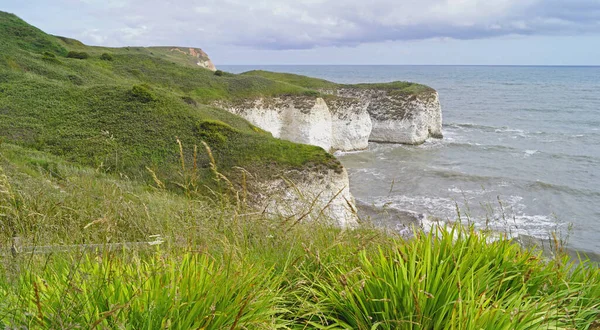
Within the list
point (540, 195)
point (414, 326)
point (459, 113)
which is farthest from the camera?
point (459, 113)

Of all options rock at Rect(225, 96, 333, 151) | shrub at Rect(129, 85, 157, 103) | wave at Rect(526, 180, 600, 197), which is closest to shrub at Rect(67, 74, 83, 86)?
shrub at Rect(129, 85, 157, 103)

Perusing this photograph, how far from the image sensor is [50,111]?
25656 millimetres

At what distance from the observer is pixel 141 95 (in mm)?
27891

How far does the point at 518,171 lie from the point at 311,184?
24.4 metres

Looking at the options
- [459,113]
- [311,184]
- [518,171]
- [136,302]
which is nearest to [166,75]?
[311,184]

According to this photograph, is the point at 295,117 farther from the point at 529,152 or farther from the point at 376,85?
the point at 529,152

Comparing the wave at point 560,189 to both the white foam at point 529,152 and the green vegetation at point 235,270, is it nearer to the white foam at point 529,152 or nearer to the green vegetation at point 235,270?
the white foam at point 529,152

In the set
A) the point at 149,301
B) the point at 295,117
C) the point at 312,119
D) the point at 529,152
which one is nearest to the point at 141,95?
the point at 295,117

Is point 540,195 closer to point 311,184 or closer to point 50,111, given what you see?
point 311,184

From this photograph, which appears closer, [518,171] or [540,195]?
[540,195]

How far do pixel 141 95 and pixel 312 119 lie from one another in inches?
932

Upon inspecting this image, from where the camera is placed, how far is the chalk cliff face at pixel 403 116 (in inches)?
2116

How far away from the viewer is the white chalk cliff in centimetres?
4750

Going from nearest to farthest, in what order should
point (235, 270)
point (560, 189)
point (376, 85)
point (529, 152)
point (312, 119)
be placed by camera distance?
point (235, 270)
point (560, 189)
point (529, 152)
point (312, 119)
point (376, 85)
